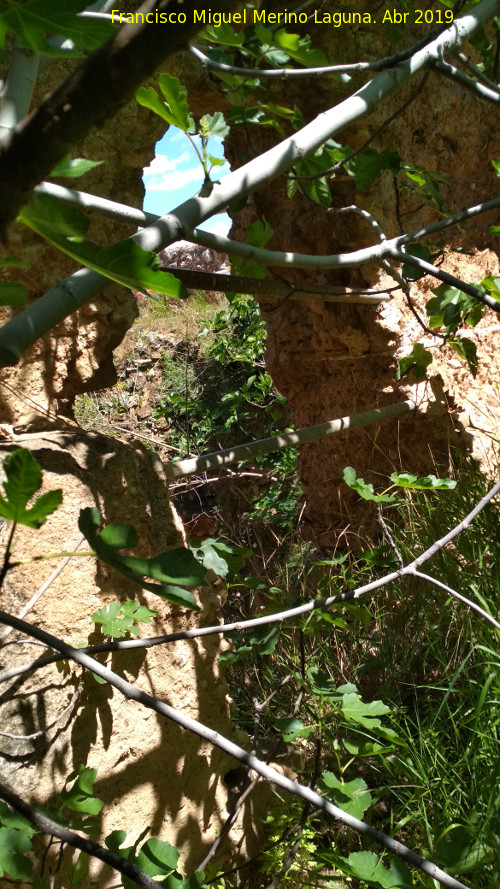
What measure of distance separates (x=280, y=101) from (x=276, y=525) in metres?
2.91

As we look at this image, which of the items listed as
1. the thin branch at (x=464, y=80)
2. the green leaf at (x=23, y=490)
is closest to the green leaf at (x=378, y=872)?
the green leaf at (x=23, y=490)

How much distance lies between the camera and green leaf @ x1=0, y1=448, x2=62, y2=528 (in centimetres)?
56

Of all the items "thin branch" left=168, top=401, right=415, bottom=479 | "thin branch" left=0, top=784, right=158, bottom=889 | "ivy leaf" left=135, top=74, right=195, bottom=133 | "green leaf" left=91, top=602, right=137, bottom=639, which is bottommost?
"thin branch" left=0, top=784, right=158, bottom=889

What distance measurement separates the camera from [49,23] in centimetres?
52

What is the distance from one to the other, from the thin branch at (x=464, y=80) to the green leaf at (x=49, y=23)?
3.19 ft

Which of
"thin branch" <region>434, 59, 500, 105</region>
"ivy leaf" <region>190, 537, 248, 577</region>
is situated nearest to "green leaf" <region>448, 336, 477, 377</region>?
"thin branch" <region>434, 59, 500, 105</region>

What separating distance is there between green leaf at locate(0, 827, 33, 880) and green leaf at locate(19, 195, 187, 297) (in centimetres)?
78

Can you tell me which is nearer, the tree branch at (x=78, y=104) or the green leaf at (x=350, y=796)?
the tree branch at (x=78, y=104)

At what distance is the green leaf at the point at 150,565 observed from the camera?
0.61 meters

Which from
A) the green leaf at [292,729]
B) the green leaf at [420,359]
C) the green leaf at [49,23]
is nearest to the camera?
the green leaf at [49,23]

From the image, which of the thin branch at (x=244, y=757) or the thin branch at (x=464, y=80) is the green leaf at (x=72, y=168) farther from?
the thin branch at (x=464, y=80)

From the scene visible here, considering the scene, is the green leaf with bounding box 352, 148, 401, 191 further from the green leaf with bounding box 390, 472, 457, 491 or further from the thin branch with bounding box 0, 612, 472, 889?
the thin branch with bounding box 0, 612, 472, 889

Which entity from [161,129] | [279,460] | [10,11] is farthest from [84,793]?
[279,460]

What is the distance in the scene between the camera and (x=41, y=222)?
20.7 inches
